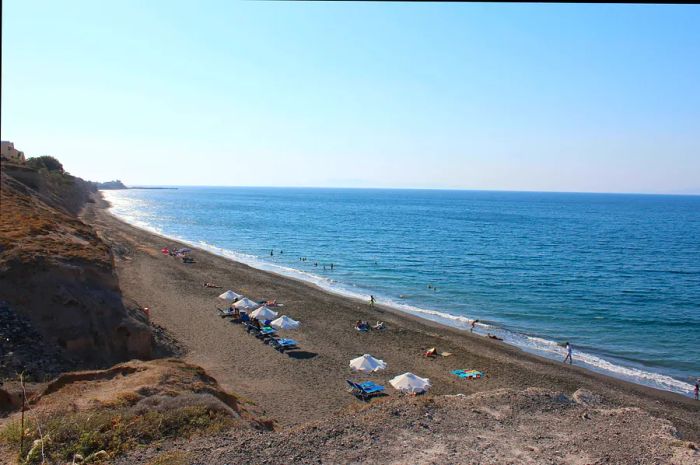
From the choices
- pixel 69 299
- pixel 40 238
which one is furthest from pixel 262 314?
pixel 40 238

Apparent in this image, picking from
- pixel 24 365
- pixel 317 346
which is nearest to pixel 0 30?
pixel 24 365

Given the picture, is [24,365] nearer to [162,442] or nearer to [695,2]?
[162,442]

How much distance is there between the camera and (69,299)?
18.8 metres

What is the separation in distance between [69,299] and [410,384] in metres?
14.1

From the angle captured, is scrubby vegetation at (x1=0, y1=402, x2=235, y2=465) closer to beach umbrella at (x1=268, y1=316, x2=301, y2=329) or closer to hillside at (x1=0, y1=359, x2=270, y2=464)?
hillside at (x1=0, y1=359, x2=270, y2=464)

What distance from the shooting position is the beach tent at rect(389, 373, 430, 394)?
19.7m

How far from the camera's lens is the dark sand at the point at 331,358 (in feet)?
63.3

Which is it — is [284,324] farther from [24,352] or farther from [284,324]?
[24,352]

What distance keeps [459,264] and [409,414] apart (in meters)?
42.2

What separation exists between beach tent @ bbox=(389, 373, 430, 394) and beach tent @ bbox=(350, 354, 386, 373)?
6.00 ft

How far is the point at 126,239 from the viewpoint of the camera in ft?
194

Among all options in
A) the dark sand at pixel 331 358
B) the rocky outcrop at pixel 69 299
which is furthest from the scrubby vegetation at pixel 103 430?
the rocky outcrop at pixel 69 299

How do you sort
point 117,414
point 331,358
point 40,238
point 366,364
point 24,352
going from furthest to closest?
1. point 331,358
2. point 40,238
3. point 366,364
4. point 24,352
5. point 117,414

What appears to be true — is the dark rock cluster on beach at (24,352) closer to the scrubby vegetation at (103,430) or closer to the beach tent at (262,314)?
the scrubby vegetation at (103,430)
